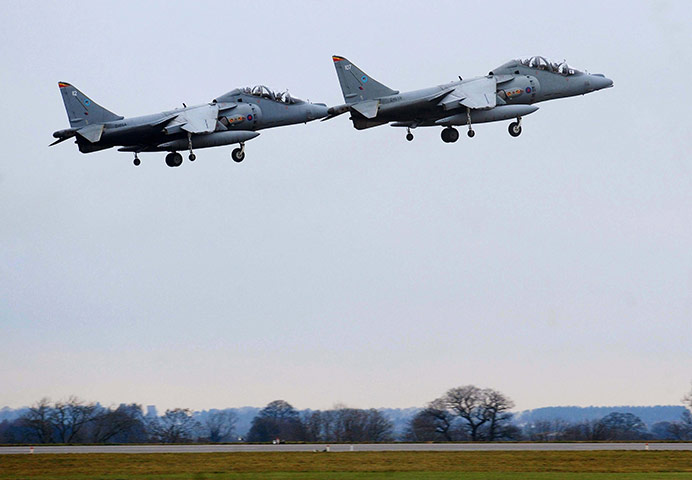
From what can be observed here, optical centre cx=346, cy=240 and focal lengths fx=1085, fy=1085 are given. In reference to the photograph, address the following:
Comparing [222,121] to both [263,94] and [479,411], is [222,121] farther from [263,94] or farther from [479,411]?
[479,411]

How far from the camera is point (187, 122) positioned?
61594mm

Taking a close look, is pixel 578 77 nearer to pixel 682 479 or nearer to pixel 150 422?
pixel 682 479

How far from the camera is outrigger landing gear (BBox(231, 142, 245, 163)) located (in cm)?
6512

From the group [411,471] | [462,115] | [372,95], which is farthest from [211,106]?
[411,471]

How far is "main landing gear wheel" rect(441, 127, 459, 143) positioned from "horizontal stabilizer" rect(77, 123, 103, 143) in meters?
19.5

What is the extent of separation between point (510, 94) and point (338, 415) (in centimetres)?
3695

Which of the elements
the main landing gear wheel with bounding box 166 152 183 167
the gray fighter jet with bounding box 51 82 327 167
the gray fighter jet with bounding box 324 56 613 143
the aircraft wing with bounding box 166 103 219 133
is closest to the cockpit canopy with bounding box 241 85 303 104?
the gray fighter jet with bounding box 51 82 327 167

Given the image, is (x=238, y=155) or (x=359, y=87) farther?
(x=238, y=155)

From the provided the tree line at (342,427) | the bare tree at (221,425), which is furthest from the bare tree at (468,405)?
the bare tree at (221,425)

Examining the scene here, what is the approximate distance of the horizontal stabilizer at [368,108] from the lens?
59.3 m

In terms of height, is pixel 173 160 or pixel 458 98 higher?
pixel 458 98

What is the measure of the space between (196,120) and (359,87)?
9.55 meters

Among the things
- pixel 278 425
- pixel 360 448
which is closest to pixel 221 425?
pixel 278 425

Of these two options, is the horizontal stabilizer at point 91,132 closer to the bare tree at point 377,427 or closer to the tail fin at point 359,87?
the tail fin at point 359,87
